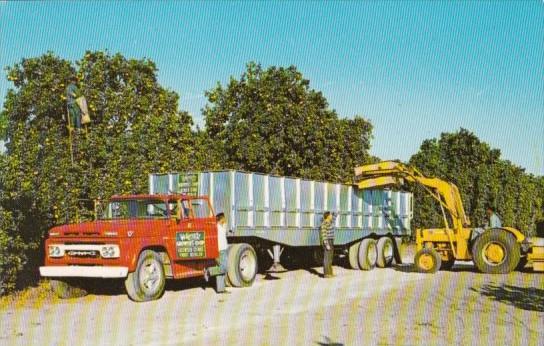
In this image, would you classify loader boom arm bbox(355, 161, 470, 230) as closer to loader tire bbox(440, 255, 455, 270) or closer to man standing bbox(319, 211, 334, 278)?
loader tire bbox(440, 255, 455, 270)

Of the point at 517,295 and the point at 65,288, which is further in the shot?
the point at 517,295

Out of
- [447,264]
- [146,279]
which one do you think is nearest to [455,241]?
[447,264]

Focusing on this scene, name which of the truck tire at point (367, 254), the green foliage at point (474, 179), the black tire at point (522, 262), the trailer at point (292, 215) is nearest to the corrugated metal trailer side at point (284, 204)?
the trailer at point (292, 215)

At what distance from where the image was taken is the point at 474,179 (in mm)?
42250

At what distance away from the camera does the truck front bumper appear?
1112 centimetres

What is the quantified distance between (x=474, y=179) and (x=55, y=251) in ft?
115

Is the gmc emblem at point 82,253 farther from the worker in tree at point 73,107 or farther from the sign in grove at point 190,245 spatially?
the worker in tree at point 73,107

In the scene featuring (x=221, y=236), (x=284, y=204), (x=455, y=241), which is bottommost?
(x=455, y=241)

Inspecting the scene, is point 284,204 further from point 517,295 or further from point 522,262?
point 522,262

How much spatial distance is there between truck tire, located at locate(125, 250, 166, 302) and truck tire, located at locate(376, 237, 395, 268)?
1023 centimetres

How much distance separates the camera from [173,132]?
80.1 ft

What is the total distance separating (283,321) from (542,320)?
3898mm

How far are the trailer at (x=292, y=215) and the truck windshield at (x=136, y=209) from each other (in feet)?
5.70

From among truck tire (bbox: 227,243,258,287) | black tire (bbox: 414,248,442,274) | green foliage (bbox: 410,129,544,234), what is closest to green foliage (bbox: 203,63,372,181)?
green foliage (bbox: 410,129,544,234)
